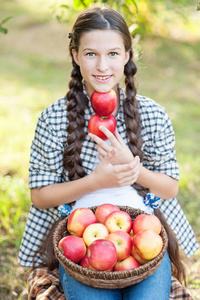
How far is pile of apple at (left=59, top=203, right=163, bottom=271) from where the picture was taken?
1.58 metres

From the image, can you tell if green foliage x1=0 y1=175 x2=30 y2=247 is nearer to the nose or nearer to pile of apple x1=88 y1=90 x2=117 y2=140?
pile of apple x1=88 y1=90 x2=117 y2=140

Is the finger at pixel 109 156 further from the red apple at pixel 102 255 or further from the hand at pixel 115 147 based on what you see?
the red apple at pixel 102 255

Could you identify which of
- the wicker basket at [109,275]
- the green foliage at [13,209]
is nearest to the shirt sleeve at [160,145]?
the wicker basket at [109,275]

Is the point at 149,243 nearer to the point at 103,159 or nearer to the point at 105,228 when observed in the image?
the point at 105,228

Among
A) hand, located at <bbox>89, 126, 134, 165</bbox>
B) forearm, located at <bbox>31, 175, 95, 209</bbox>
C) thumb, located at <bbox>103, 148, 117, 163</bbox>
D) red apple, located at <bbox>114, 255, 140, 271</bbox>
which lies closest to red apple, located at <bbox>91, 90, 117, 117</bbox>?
hand, located at <bbox>89, 126, 134, 165</bbox>

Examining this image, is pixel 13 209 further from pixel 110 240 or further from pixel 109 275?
pixel 109 275

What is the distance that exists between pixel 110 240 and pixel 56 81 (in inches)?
197

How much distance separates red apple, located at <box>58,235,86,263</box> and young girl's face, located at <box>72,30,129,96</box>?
0.76m

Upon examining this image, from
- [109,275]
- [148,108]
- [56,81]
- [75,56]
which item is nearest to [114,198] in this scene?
[148,108]

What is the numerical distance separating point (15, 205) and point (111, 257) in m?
1.98

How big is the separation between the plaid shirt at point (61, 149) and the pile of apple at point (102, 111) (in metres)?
0.22

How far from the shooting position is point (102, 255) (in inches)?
61.1

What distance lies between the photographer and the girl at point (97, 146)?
197cm

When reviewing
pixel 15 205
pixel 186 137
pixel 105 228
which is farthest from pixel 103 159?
pixel 186 137
